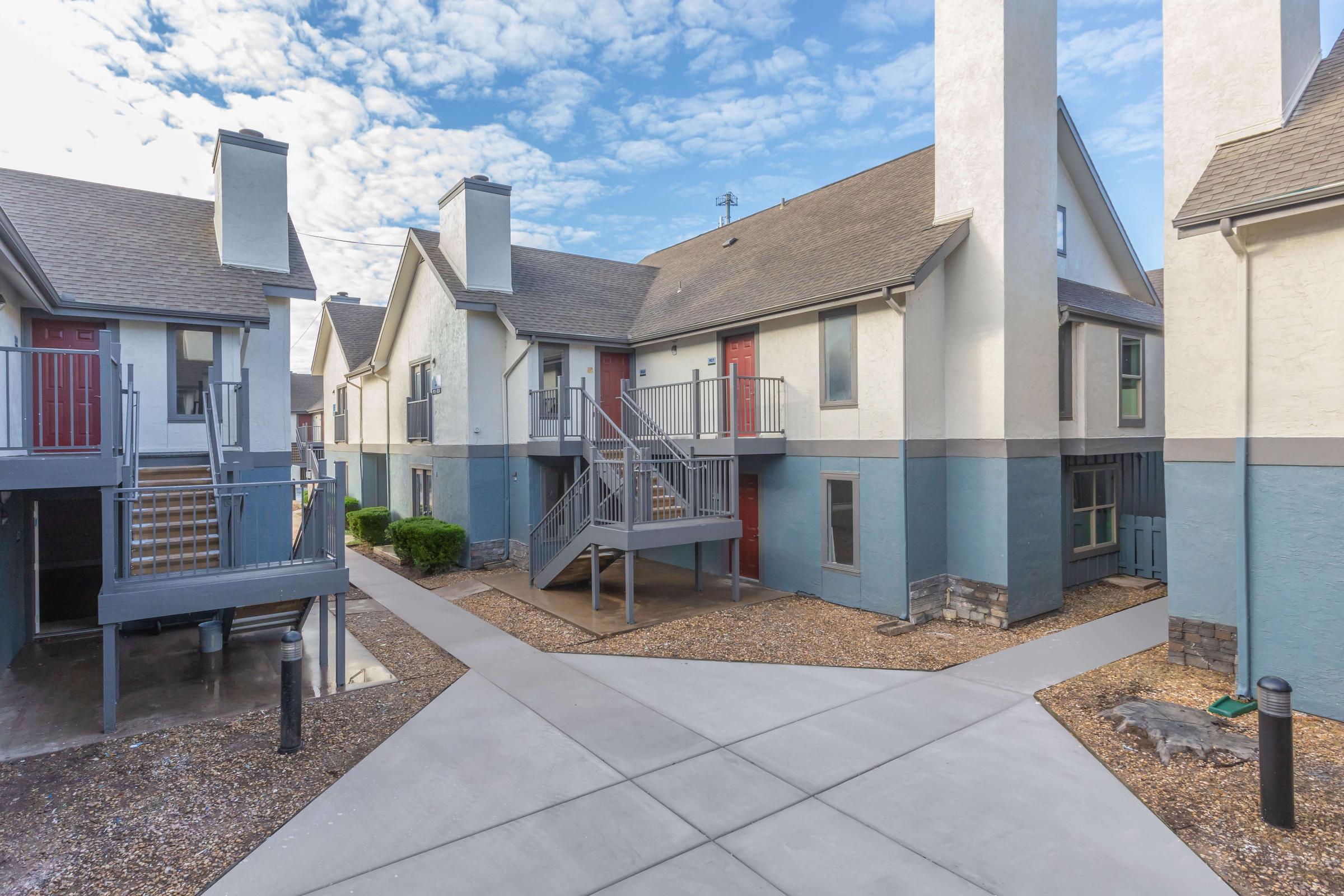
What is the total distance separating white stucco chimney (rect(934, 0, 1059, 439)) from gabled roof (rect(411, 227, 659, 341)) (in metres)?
7.56

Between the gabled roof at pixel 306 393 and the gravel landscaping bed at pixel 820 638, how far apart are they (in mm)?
35833

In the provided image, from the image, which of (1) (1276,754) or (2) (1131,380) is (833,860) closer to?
(1) (1276,754)

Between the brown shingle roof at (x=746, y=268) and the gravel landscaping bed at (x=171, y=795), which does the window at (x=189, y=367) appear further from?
the gravel landscaping bed at (x=171, y=795)

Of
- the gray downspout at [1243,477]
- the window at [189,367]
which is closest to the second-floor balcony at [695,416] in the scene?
the window at [189,367]

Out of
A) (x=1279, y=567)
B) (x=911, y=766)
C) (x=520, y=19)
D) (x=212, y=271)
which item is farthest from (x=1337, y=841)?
(x=212, y=271)

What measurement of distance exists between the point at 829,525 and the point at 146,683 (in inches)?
380

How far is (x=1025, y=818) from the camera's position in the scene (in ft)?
15.6

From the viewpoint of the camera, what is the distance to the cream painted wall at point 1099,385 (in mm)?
11672

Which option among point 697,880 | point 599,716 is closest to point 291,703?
point 599,716

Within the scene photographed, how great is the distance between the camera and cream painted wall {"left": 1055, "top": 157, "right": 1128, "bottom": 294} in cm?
1226

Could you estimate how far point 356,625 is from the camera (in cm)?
1038

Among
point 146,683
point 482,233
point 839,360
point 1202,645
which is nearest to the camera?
point 146,683

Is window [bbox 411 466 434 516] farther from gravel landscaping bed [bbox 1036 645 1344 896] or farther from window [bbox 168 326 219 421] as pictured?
gravel landscaping bed [bbox 1036 645 1344 896]

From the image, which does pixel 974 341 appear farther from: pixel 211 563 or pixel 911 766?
pixel 211 563
